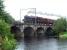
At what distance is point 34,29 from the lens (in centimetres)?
7169

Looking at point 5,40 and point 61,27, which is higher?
point 5,40

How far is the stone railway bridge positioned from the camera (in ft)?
229

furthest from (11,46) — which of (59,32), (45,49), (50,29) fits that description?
(50,29)

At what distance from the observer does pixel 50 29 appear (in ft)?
230

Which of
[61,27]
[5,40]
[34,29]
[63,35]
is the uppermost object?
[5,40]

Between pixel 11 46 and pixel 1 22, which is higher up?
pixel 1 22

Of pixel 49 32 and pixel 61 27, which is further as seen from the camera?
pixel 49 32

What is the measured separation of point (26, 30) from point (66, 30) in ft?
35.8

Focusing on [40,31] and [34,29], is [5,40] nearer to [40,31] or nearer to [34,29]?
[34,29]

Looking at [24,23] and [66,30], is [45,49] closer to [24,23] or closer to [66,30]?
[66,30]

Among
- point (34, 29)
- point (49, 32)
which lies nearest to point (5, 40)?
point (49, 32)

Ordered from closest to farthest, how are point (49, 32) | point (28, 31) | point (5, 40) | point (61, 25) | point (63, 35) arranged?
point (5, 40) → point (63, 35) → point (61, 25) → point (49, 32) → point (28, 31)

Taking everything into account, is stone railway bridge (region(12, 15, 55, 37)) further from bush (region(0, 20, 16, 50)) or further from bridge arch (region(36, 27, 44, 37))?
bush (region(0, 20, 16, 50))

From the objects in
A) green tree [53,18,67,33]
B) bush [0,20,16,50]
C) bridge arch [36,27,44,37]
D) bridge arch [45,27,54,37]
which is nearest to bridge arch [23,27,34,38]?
bridge arch [36,27,44,37]
